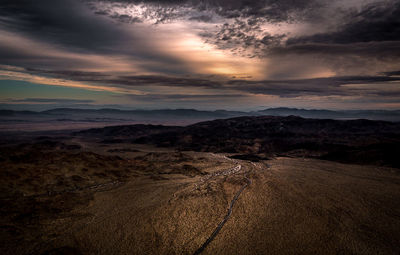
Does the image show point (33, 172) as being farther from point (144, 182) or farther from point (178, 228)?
point (178, 228)

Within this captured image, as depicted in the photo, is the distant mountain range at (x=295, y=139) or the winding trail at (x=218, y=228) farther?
the distant mountain range at (x=295, y=139)

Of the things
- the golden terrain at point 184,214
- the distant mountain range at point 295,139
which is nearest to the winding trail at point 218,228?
the golden terrain at point 184,214

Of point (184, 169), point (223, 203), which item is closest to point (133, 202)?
point (223, 203)

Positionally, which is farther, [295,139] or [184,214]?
[295,139]

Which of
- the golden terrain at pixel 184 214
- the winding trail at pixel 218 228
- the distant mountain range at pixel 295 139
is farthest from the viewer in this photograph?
the distant mountain range at pixel 295 139

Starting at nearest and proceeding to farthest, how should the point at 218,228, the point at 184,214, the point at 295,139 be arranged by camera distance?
the point at 218,228 < the point at 184,214 < the point at 295,139

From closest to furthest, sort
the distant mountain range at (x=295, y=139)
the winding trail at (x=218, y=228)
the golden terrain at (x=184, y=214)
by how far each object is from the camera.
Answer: the winding trail at (x=218, y=228), the golden terrain at (x=184, y=214), the distant mountain range at (x=295, y=139)

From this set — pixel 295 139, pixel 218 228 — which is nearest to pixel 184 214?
pixel 218 228

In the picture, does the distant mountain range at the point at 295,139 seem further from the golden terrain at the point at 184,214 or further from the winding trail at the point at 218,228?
the winding trail at the point at 218,228

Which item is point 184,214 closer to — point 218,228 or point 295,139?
point 218,228
